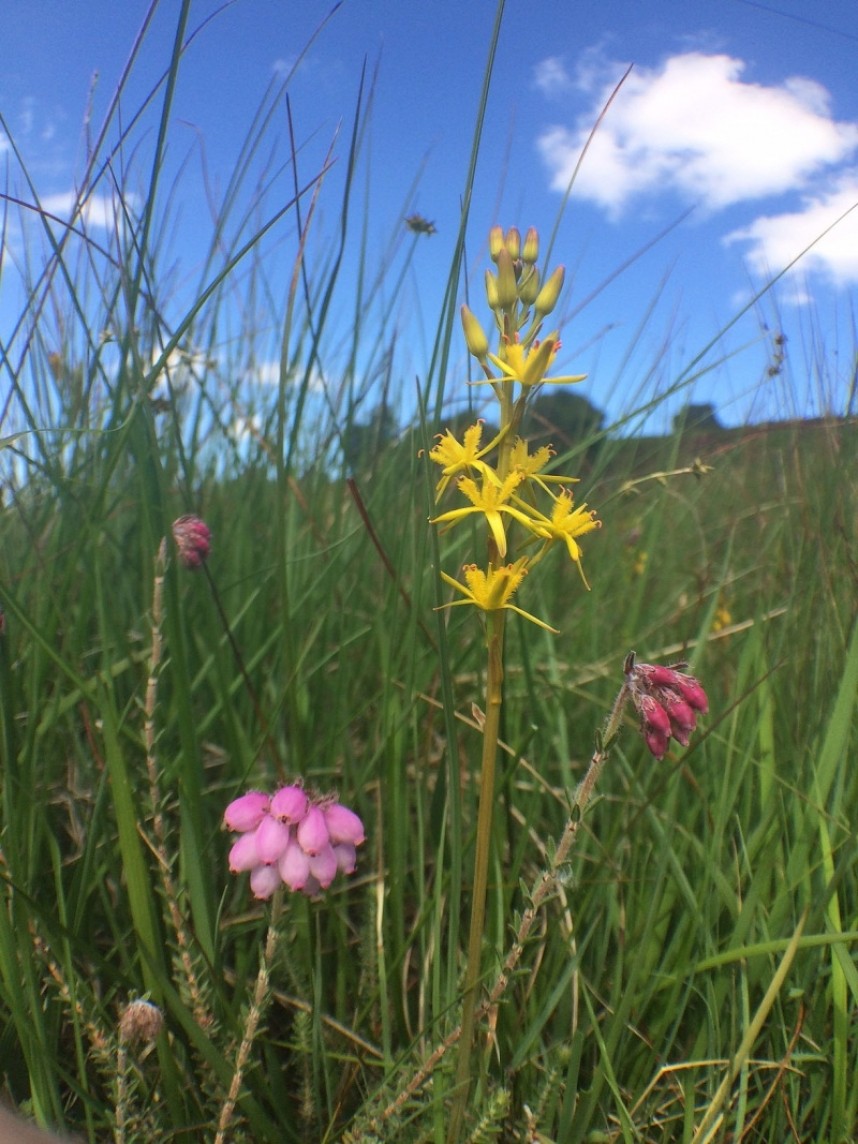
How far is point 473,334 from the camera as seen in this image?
0.91 m

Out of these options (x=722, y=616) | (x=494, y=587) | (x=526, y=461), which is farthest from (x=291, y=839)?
(x=722, y=616)

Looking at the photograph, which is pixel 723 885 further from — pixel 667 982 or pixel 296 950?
pixel 296 950

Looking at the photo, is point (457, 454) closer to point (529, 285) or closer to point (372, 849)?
point (529, 285)

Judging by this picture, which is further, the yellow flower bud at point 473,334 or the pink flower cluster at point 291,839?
the pink flower cluster at point 291,839

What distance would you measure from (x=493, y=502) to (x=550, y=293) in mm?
242

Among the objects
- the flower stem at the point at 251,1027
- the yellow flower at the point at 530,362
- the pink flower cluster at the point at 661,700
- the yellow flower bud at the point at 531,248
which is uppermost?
the yellow flower bud at the point at 531,248

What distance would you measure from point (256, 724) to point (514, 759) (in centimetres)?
71

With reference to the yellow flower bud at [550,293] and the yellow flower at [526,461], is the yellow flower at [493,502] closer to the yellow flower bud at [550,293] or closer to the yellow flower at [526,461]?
the yellow flower at [526,461]

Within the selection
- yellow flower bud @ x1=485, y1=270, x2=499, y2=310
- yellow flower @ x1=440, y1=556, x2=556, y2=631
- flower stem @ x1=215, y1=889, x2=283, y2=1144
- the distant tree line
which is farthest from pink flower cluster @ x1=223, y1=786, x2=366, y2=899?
the distant tree line

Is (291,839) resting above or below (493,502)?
below

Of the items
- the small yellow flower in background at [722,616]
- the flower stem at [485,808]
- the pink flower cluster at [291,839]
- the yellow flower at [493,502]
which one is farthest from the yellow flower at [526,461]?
the small yellow flower in background at [722,616]

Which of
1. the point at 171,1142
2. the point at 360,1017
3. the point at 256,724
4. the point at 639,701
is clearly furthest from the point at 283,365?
the point at 171,1142

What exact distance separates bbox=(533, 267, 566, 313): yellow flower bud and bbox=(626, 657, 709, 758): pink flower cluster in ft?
1.33

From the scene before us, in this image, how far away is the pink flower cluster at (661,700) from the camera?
94 cm
